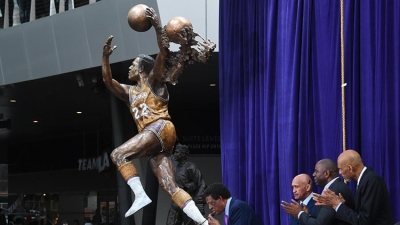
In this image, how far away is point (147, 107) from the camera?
5723 mm

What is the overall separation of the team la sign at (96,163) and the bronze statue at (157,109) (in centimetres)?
1301

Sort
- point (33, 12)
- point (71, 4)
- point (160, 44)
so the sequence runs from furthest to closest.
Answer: point (33, 12), point (71, 4), point (160, 44)

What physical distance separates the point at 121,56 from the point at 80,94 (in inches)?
162

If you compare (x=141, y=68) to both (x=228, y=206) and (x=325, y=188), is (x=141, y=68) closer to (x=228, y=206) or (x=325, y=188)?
(x=228, y=206)

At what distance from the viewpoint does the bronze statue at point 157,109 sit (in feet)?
18.1

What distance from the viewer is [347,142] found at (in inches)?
240

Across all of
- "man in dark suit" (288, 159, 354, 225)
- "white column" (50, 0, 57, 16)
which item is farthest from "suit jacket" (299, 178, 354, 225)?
"white column" (50, 0, 57, 16)

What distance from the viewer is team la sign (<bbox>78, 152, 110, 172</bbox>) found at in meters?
18.9

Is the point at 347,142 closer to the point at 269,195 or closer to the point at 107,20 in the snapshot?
the point at 269,195

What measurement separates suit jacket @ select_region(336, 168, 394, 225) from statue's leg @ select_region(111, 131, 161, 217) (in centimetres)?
141

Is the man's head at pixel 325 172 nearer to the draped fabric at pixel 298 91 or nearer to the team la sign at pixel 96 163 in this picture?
the draped fabric at pixel 298 91

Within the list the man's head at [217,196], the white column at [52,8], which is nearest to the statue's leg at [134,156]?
the man's head at [217,196]

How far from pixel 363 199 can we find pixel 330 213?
28 centimetres

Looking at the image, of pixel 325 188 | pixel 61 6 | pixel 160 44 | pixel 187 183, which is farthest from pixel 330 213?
pixel 61 6
